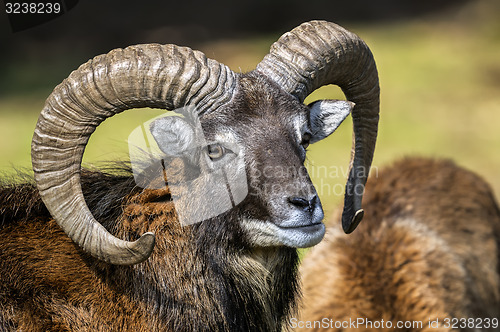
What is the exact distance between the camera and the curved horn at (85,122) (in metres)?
4.58

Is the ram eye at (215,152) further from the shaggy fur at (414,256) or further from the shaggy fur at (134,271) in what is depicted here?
the shaggy fur at (414,256)

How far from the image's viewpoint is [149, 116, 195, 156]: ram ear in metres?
4.93

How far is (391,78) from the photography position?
22688 millimetres

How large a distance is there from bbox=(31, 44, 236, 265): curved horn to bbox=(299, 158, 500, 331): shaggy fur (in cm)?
289

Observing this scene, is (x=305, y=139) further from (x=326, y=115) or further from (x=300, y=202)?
(x=300, y=202)

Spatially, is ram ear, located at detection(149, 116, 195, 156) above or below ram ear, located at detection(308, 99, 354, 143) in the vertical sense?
above

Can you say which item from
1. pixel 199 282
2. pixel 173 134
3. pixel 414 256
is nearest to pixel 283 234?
pixel 199 282

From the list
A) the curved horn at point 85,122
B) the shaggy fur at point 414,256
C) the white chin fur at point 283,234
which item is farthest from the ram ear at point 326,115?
the shaggy fur at point 414,256

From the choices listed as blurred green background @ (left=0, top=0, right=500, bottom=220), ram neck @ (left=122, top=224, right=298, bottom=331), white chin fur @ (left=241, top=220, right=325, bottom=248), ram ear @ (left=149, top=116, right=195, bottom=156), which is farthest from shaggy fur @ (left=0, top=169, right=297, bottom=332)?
blurred green background @ (left=0, top=0, right=500, bottom=220)

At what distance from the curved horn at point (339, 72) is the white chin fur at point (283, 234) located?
1.26 meters

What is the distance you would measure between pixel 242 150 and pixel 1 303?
84.1 inches

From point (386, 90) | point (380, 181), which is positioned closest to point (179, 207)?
point (380, 181)

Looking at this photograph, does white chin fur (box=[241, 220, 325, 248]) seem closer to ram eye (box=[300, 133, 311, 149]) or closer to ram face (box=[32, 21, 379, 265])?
ram face (box=[32, 21, 379, 265])

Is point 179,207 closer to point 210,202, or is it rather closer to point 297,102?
point 210,202
